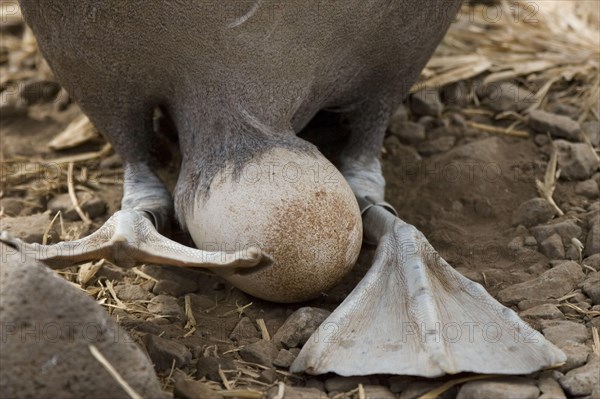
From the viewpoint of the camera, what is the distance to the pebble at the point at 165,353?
205 centimetres

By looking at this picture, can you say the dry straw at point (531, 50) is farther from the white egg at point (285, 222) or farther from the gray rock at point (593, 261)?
the white egg at point (285, 222)

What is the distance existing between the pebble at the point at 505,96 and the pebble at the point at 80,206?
1.44 m

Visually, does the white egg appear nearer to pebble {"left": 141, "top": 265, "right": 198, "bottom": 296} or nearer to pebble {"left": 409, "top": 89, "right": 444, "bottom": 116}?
pebble {"left": 141, "top": 265, "right": 198, "bottom": 296}

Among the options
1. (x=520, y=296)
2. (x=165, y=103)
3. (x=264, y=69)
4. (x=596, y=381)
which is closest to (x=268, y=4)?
(x=264, y=69)

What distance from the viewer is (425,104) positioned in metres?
3.37

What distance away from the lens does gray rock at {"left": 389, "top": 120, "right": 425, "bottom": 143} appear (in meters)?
3.24

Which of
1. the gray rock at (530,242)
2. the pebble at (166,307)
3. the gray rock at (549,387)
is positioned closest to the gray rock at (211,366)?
the pebble at (166,307)

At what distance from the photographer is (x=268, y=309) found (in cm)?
234

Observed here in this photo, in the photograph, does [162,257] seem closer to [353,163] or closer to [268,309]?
[268,309]

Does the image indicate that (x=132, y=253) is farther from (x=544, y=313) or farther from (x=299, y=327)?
(x=544, y=313)

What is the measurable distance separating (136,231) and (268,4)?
24.4 inches

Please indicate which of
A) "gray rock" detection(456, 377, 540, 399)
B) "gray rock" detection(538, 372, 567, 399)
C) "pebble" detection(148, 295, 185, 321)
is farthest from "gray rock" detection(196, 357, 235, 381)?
"gray rock" detection(538, 372, 567, 399)

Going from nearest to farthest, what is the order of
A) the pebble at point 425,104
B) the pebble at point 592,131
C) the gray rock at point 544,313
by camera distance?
the gray rock at point 544,313, the pebble at point 592,131, the pebble at point 425,104

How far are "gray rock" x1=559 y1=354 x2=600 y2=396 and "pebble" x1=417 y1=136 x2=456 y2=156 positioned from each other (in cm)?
128
